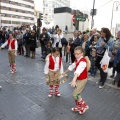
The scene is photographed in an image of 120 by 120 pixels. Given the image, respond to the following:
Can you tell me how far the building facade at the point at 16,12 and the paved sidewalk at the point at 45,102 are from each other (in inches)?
3229

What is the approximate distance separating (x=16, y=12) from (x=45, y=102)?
10172 cm

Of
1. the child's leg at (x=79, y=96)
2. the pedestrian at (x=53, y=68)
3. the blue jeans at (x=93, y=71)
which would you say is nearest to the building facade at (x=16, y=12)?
the blue jeans at (x=93, y=71)

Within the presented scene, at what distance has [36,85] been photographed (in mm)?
6516

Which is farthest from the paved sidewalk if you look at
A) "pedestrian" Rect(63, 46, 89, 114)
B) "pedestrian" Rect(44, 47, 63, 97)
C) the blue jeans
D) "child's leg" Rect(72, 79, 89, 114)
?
the blue jeans

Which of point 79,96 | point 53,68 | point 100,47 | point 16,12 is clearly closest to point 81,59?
point 79,96

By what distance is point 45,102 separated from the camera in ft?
16.7

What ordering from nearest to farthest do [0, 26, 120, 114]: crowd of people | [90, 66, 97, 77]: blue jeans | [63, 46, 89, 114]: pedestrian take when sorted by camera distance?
[63, 46, 89, 114]: pedestrian, [0, 26, 120, 114]: crowd of people, [90, 66, 97, 77]: blue jeans

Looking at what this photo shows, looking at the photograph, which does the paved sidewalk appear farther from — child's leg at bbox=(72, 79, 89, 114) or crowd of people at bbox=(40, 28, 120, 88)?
crowd of people at bbox=(40, 28, 120, 88)

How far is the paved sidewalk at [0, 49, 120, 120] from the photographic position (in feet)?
14.3

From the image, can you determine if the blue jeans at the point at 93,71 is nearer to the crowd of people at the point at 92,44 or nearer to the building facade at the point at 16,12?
the crowd of people at the point at 92,44

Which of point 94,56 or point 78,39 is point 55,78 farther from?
point 78,39

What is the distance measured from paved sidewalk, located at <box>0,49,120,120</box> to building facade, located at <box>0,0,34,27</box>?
8201 cm

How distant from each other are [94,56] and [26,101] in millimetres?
3617

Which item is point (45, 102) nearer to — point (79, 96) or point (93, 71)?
point (79, 96)
